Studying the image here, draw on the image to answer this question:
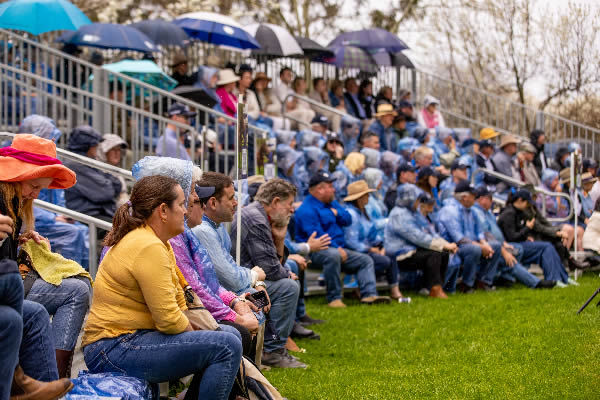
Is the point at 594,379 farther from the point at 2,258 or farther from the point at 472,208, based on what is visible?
the point at 472,208

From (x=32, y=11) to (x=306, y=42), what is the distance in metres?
6.39

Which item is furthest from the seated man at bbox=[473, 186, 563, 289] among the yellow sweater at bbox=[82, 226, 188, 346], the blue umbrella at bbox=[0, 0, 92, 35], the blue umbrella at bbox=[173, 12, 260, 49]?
the yellow sweater at bbox=[82, 226, 188, 346]

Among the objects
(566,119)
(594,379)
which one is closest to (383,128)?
(566,119)

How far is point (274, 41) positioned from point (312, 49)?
1467 millimetres

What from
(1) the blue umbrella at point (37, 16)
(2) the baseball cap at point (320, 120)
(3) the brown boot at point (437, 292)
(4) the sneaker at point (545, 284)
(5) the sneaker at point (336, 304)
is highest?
(1) the blue umbrella at point (37, 16)

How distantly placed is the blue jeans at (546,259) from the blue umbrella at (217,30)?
19.4 ft

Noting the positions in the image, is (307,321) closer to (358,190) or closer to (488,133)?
(358,190)

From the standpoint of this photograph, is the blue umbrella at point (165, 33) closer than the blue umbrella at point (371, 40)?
Yes

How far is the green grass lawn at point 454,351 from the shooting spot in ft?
22.1

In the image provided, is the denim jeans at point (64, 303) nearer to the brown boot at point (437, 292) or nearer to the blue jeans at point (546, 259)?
the brown boot at point (437, 292)

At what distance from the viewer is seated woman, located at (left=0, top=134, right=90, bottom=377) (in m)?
5.20

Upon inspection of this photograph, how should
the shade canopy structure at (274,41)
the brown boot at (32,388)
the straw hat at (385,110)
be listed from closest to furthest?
the brown boot at (32,388) < the shade canopy structure at (274,41) < the straw hat at (385,110)

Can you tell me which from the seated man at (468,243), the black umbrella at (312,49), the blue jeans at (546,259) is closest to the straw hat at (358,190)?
the seated man at (468,243)

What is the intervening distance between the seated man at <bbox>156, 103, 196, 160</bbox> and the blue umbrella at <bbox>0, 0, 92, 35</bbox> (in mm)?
2514
